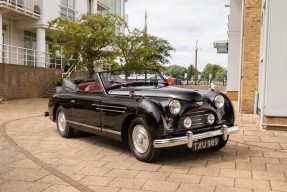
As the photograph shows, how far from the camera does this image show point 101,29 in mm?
15734

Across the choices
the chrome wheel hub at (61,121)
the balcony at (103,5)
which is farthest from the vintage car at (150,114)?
the balcony at (103,5)

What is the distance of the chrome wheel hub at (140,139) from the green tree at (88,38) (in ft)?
34.7

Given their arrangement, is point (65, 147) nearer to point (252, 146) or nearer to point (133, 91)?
point (133, 91)

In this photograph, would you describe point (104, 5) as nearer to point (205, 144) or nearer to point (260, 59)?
point (260, 59)

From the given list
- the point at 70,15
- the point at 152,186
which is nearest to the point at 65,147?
the point at 152,186

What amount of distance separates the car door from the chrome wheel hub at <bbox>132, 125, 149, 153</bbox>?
94 cm

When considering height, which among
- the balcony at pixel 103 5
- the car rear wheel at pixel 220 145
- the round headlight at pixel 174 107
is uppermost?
the balcony at pixel 103 5

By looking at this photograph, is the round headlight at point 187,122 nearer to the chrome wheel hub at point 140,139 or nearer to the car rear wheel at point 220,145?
the chrome wheel hub at point 140,139

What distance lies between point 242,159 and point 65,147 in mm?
3218

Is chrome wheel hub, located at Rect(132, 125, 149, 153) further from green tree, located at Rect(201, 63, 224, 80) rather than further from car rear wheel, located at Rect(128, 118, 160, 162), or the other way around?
green tree, located at Rect(201, 63, 224, 80)

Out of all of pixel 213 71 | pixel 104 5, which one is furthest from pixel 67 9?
pixel 213 71

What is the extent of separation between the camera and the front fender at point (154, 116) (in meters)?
4.59

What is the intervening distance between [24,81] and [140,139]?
1443cm

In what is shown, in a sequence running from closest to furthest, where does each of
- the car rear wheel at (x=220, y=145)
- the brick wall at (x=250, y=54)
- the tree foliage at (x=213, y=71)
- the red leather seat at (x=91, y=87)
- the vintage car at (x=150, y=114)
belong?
1. the vintage car at (x=150, y=114)
2. the car rear wheel at (x=220, y=145)
3. the red leather seat at (x=91, y=87)
4. the brick wall at (x=250, y=54)
5. the tree foliage at (x=213, y=71)
